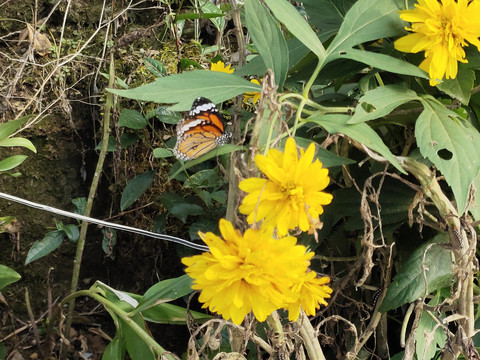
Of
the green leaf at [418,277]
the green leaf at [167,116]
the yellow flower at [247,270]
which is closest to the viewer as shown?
the yellow flower at [247,270]

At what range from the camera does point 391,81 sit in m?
1.10

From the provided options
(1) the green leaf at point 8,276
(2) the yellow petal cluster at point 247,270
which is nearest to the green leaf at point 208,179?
(1) the green leaf at point 8,276

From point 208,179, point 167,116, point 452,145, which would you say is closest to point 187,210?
point 208,179

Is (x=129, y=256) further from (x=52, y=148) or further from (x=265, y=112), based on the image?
(x=265, y=112)

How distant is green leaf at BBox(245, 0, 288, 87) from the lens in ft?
2.83

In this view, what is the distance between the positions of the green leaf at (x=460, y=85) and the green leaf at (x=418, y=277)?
0.26 metres

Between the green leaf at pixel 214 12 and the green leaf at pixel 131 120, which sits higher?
the green leaf at pixel 214 12

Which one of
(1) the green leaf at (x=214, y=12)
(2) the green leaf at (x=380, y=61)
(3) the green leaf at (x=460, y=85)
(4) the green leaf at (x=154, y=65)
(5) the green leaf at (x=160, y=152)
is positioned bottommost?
(5) the green leaf at (x=160, y=152)

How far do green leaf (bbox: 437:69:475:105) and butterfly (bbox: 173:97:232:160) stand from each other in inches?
15.5

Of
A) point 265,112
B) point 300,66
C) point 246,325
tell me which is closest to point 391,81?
point 300,66

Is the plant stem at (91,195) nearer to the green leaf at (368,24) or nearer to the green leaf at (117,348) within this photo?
the green leaf at (117,348)

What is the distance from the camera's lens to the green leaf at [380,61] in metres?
0.89

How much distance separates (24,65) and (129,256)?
628 millimetres

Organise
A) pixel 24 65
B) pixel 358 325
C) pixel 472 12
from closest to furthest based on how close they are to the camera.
→ pixel 472 12
pixel 358 325
pixel 24 65
